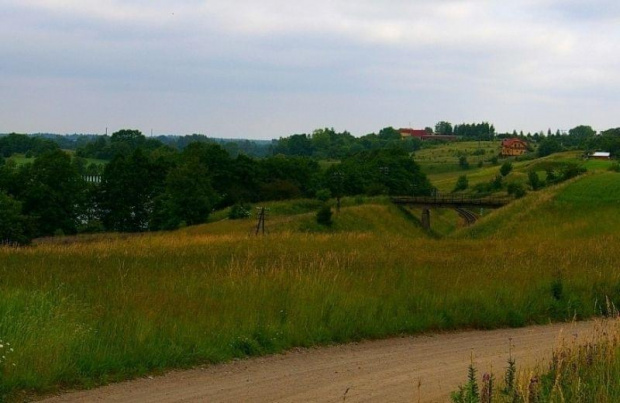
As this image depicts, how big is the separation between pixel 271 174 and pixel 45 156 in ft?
128

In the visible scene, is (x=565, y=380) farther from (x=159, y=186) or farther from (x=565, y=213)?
(x=159, y=186)

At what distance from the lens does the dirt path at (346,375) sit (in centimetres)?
803

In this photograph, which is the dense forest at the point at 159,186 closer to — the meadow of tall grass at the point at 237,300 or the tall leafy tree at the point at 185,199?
the tall leafy tree at the point at 185,199

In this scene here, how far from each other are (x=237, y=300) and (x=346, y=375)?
3085 millimetres

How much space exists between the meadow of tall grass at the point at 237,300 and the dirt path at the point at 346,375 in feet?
1.25

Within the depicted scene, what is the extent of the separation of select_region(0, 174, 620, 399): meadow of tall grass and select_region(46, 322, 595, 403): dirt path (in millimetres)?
381

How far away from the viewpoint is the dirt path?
8.03 metres

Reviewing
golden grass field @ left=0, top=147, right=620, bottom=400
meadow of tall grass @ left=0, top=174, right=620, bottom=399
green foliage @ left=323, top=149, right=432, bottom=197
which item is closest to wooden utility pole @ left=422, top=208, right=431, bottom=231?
green foliage @ left=323, top=149, right=432, bottom=197

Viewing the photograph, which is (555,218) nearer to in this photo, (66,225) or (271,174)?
(66,225)

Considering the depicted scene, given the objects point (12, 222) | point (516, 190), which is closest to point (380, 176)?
point (516, 190)

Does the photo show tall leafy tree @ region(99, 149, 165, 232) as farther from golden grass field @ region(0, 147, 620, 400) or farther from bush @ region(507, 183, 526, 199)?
golden grass field @ region(0, 147, 620, 400)

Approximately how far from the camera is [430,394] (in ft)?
26.7

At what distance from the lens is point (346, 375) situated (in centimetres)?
911

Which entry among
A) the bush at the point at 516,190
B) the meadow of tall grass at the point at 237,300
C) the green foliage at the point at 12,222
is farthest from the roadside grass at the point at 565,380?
the bush at the point at 516,190
